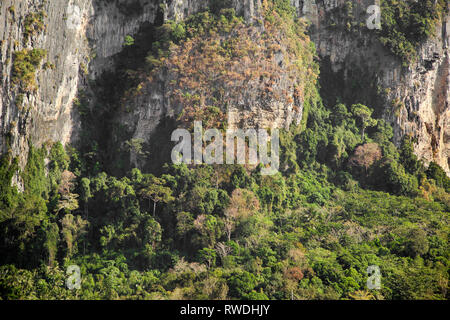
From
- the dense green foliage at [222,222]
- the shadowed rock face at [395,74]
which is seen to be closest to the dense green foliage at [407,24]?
the shadowed rock face at [395,74]

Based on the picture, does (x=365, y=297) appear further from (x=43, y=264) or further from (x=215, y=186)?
(x=43, y=264)

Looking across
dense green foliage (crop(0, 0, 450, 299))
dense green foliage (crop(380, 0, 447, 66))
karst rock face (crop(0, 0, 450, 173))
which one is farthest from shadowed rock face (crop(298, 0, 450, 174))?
dense green foliage (crop(0, 0, 450, 299))

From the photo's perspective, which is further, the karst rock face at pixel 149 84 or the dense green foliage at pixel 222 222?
the karst rock face at pixel 149 84

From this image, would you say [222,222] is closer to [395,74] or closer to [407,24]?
[395,74]

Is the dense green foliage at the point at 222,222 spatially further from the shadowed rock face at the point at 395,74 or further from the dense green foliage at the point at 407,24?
the dense green foliage at the point at 407,24

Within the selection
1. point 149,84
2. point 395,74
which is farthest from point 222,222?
point 395,74

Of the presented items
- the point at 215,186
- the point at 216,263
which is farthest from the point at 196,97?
the point at 216,263
